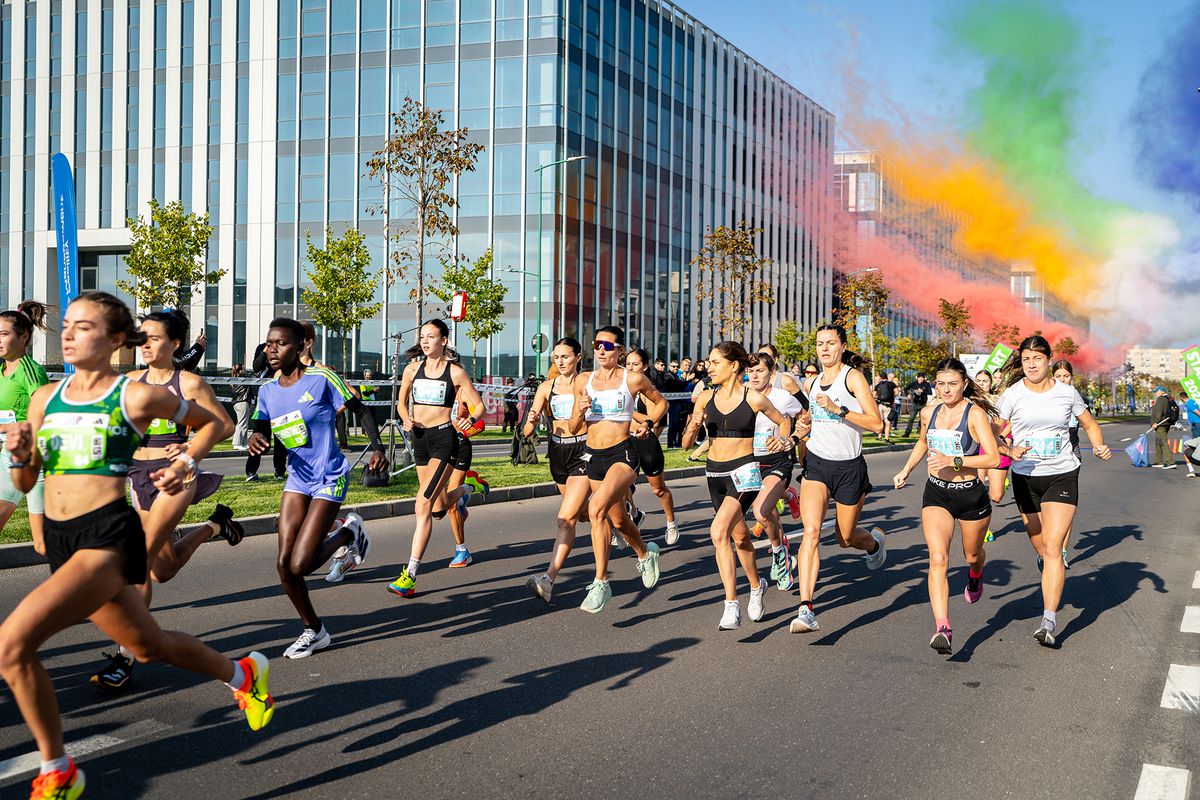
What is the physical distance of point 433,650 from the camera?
232 inches

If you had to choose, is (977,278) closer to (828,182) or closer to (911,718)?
(828,182)

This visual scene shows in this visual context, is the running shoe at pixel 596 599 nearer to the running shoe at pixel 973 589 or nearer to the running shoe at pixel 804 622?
the running shoe at pixel 804 622

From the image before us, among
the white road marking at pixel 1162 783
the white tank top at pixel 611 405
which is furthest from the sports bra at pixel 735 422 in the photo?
the white road marking at pixel 1162 783

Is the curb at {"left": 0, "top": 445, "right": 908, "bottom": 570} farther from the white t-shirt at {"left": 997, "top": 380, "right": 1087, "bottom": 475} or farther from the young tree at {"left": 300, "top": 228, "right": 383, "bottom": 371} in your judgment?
the young tree at {"left": 300, "top": 228, "right": 383, "bottom": 371}

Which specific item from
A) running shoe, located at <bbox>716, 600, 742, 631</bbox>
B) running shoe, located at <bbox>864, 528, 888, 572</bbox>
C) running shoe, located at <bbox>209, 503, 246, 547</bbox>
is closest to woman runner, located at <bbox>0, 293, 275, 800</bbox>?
running shoe, located at <bbox>209, 503, 246, 547</bbox>

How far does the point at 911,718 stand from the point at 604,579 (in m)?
2.61

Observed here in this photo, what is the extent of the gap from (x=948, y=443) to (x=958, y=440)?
2.5 inches

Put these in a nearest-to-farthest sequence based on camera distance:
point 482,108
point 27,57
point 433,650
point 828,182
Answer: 1. point 433,650
2. point 482,108
3. point 27,57
4. point 828,182

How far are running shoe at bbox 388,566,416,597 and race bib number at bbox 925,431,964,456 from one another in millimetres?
3647

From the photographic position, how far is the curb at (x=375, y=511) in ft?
27.0

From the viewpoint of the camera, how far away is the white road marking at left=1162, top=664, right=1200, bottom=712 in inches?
200

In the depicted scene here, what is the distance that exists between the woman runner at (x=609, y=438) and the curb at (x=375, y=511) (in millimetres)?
4166

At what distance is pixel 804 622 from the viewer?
646cm

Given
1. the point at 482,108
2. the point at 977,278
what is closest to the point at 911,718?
the point at 482,108
